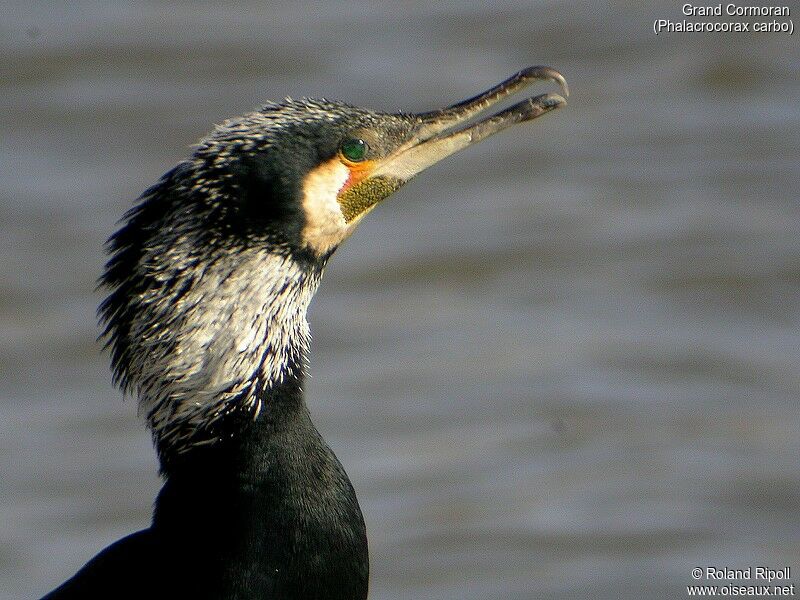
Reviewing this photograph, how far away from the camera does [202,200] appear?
4516mm

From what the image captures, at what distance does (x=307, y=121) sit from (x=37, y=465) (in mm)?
3553

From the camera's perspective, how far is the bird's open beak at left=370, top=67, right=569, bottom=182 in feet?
16.6

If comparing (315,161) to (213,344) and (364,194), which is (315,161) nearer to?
(364,194)

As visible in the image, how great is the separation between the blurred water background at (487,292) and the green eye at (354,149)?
272 cm

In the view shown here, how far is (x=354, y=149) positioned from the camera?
15.9 feet

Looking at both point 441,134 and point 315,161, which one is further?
point 441,134

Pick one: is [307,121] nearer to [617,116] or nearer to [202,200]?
[202,200]

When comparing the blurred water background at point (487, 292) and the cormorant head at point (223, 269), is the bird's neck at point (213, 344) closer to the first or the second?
the cormorant head at point (223, 269)

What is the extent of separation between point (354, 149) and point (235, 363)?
28.6 inches

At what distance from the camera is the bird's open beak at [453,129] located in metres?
5.06

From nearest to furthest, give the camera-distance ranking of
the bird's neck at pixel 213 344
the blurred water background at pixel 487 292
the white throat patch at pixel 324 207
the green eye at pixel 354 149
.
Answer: the bird's neck at pixel 213 344
the white throat patch at pixel 324 207
the green eye at pixel 354 149
the blurred water background at pixel 487 292

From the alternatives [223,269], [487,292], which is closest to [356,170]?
[223,269]

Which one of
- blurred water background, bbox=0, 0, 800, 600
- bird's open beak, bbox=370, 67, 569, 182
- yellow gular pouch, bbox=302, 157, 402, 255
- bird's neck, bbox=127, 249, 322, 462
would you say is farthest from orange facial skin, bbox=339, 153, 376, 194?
blurred water background, bbox=0, 0, 800, 600

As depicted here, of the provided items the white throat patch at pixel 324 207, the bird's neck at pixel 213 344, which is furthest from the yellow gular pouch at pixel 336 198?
the bird's neck at pixel 213 344
